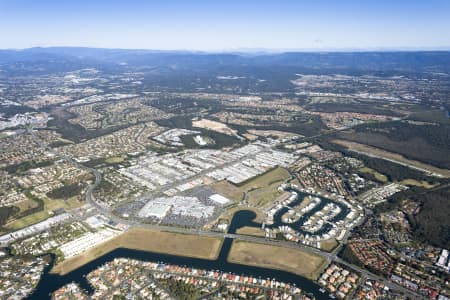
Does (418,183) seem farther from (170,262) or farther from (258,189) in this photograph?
(170,262)

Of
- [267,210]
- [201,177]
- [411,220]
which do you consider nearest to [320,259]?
[267,210]

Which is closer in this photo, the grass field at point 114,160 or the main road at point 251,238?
the main road at point 251,238

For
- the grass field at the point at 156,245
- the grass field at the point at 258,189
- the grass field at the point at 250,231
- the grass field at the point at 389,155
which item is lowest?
the grass field at the point at 156,245

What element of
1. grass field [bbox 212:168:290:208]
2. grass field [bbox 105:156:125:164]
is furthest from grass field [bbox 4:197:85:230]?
grass field [bbox 212:168:290:208]

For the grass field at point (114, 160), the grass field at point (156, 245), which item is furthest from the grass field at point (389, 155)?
the grass field at point (114, 160)

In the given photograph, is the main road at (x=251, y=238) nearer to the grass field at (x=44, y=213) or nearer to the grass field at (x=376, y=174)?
the grass field at (x=44, y=213)

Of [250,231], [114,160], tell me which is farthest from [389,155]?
[114,160]

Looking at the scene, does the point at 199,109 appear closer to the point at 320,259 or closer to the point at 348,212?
the point at 348,212
